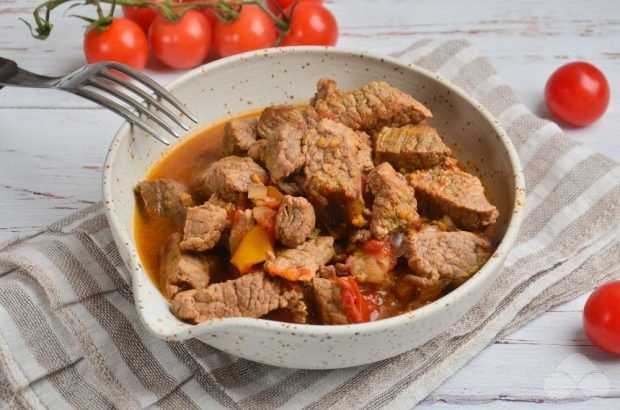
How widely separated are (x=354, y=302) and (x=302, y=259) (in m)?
0.30

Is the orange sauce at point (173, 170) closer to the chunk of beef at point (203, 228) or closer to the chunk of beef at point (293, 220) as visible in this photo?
the chunk of beef at point (203, 228)

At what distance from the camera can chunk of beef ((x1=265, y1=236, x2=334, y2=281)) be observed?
135 inches

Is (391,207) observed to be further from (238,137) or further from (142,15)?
(142,15)

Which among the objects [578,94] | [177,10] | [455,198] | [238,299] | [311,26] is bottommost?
[238,299]

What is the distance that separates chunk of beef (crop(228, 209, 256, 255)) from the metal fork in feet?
1.90

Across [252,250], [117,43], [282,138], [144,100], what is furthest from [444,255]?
[117,43]

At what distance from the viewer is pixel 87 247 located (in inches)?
166

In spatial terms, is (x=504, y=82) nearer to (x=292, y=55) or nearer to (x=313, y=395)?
(x=292, y=55)

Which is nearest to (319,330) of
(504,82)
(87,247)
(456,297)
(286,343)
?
(286,343)

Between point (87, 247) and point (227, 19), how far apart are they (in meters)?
2.22

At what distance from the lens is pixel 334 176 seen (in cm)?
371

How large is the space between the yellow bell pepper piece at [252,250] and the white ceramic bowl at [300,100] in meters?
0.37

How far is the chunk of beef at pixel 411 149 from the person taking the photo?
3967mm

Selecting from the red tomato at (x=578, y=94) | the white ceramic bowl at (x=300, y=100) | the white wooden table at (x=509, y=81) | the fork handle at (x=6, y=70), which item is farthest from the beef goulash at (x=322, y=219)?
the red tomato at (x=578, y=94)
